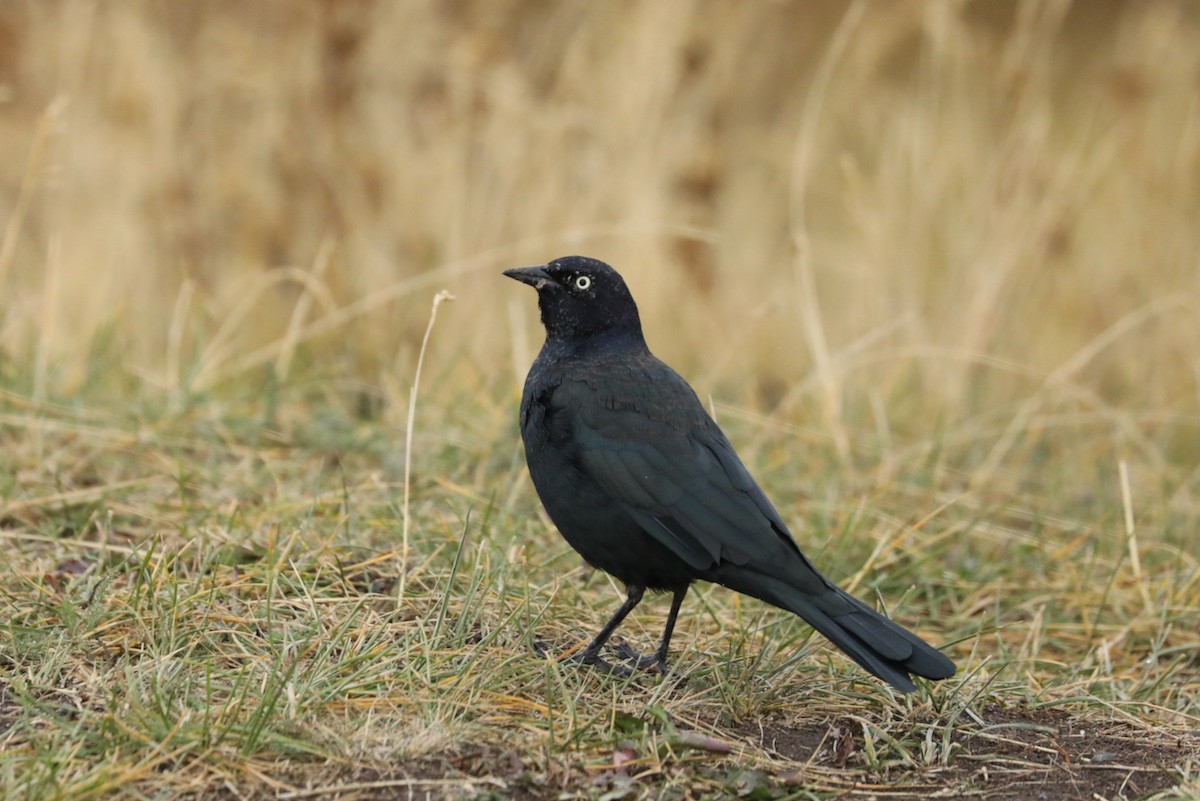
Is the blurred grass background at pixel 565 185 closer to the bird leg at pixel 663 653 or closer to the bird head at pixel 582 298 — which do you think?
the bird head at pixel 582 298

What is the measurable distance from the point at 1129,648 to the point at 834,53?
2.37 metres

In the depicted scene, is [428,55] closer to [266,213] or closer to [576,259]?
[266,213]

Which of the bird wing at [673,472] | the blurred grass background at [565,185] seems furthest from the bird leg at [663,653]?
the blurred grass background at [565,185]

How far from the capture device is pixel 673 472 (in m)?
3.04

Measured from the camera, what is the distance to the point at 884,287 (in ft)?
18.7

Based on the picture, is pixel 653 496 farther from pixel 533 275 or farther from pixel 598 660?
pixel 533 275

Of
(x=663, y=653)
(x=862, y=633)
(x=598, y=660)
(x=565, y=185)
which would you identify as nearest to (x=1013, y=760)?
(x=862, y=633)

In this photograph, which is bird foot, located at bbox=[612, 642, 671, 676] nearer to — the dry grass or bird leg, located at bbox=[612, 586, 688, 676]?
bird leg, located at bbox=[612, 586, 688, 676]

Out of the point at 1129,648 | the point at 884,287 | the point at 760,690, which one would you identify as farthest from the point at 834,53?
the point at 760,690

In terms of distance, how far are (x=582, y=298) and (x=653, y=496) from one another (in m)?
0.64

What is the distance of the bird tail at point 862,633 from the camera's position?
8.98ft

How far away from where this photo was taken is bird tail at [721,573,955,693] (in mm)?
2738

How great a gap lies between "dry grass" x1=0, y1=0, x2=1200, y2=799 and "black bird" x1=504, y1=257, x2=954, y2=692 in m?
0.21

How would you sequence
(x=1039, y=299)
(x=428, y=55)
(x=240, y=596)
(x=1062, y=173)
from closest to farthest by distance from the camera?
1. (x=240, y=596)
2. (x=1062, y=173)
3. (x=428, y=55)
4. (x=1039, y=299)
